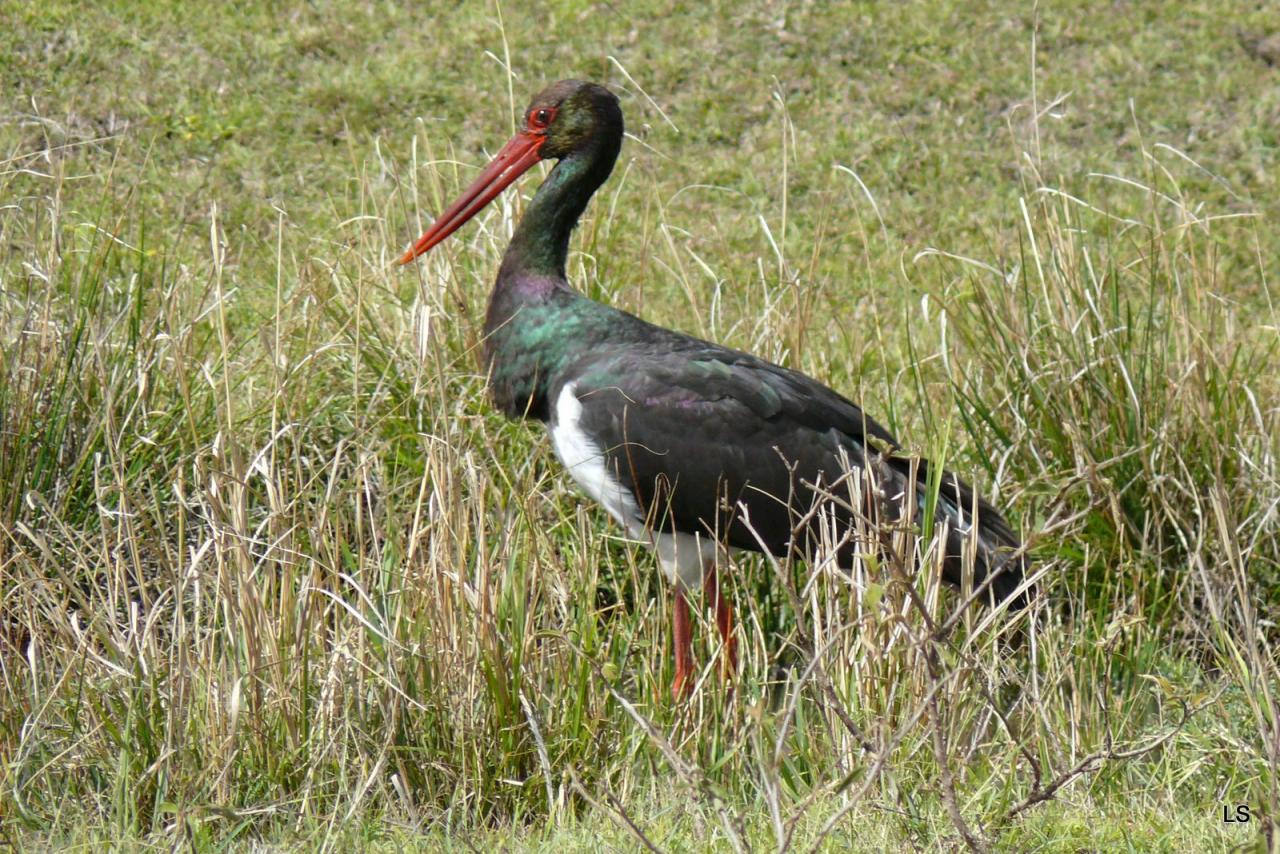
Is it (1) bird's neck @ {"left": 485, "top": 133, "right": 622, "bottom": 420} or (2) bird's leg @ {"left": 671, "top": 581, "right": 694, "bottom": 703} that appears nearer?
(2) bird's leg @ {"left": 671, "top": 581, "right": 694, "bottom": 703}

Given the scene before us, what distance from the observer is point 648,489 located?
3.91 m

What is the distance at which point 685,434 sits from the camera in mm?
3904

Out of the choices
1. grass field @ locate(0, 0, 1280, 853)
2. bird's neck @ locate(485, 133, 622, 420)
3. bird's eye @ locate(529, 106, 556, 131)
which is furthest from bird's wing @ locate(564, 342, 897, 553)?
bird's eye @ locate(529, 106, 556, 131)

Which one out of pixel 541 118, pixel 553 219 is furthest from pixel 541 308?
pixel 541 118

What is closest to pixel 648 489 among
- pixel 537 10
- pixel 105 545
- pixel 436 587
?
pixel 436 587

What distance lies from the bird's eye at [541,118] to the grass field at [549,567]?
0.23m

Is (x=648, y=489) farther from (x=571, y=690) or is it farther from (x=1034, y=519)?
(x=1034, y=519)

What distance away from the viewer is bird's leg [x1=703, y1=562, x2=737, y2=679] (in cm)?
330

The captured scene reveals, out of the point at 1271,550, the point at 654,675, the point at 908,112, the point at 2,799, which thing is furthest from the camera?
the point at 908,112

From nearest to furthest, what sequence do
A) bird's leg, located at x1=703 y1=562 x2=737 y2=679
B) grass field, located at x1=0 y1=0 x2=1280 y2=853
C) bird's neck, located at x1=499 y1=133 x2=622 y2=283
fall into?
1. grass field, located at x1=0 y1=0 x2=1280 y2=853
2. bird's leg, located at x1=703 y1=562 x2=737 y2=679
3. bird's neck, located at x1=499 y1=133 x2=622 y2=283

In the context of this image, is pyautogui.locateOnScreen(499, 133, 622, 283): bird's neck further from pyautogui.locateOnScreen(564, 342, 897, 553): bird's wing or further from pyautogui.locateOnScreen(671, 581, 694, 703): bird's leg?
pyautogui.locateOnScreen(671, 581, 694, 703): bird's leg

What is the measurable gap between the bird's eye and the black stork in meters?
0.50

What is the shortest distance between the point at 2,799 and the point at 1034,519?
8.72 feet

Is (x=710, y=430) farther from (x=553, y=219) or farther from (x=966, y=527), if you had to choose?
(x=553, y=219)
